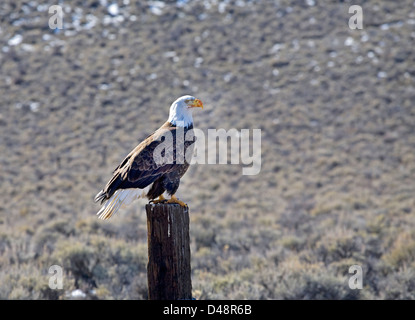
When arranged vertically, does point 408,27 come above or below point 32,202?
above

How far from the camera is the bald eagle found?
4605 mm

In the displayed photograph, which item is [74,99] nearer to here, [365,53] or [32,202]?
[32,202]

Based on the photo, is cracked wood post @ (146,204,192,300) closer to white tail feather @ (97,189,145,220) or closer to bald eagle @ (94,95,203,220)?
bald eagle @ (94,95,203,220)

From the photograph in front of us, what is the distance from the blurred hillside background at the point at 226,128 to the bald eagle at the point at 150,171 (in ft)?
8.85

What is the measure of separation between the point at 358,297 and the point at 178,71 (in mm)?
17652

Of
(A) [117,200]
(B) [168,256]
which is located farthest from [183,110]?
(B) [168,256]

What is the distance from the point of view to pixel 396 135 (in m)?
18.9

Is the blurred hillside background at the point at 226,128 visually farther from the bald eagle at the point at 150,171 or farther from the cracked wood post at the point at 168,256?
the cracked wood post at the point at 168,256

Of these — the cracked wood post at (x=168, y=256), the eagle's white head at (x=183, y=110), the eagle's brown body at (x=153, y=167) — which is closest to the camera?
the cracked wood post at (x=168, y=256)

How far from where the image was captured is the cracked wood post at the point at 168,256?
3816 millimetres

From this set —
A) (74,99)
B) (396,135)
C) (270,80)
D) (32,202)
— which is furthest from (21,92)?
(396,135)

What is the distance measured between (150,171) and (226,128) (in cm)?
1495

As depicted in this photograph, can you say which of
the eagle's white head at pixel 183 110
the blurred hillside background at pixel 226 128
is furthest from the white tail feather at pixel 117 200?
the blurred hillside background at pixel 226 128
